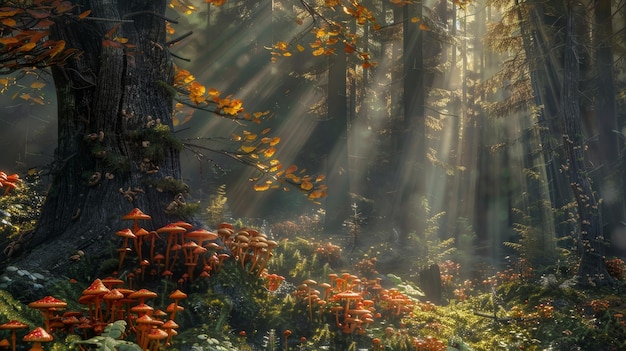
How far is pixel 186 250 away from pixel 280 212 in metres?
17.6

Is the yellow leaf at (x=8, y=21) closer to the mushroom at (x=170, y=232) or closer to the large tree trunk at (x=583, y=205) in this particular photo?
the mushroom at (x=170, y=232)

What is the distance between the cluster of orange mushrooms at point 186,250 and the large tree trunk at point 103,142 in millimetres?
408

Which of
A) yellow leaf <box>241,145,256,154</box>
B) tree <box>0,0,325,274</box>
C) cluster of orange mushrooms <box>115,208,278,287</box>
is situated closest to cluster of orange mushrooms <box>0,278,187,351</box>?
cluster of orange mushrooms <box>115,208,278,287</box>

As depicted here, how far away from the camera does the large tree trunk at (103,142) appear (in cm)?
737

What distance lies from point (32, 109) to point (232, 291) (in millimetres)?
21605

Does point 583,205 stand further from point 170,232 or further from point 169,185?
point 170,232

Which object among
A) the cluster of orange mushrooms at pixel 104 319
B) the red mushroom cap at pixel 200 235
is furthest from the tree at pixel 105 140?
the cluster of orange mushrooms at pixel 104 319

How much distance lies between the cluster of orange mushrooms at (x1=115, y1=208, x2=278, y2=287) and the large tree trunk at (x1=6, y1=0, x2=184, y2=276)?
41 cm

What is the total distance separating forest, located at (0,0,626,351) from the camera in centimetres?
625

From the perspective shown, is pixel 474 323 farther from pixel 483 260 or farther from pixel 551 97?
pixel 551 97

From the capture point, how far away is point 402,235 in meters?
19.8

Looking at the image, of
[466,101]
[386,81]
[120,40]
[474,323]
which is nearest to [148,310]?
[120,40]

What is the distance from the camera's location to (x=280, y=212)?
24.6 meters

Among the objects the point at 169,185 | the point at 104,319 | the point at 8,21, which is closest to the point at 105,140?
the point at 169,185
